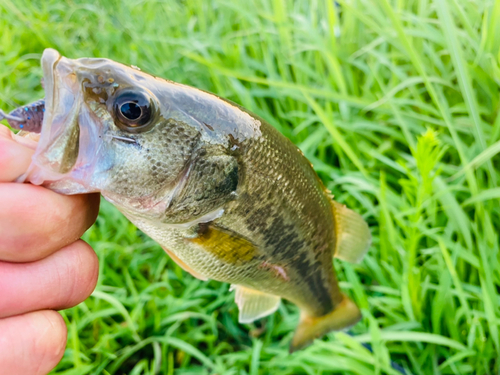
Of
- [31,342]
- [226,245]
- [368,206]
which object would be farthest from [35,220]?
[368,206]

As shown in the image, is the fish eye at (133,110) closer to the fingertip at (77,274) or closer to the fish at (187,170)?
the fish at (187,170)

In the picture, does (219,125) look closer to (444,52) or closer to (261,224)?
(261,224)

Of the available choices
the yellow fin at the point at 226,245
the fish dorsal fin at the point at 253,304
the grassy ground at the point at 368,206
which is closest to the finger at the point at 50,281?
the yellow fin at the point at 226,245

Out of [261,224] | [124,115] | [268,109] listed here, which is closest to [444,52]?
[268,109]

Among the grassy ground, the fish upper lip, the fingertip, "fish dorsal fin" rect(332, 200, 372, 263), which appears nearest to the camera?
the fish upper lip

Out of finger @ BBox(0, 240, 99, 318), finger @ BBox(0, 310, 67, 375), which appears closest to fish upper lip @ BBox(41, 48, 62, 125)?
finger @ BBox(0, 240, 99, 318)

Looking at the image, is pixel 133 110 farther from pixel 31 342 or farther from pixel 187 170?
pixel 31 342

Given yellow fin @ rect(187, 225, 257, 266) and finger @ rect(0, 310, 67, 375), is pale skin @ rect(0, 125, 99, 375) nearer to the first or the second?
finger @ rect(0, 310, 67, 375)
